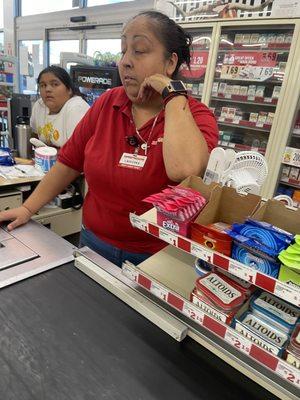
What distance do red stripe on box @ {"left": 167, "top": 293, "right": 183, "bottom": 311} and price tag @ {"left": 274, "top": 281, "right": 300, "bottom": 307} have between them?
21 cm

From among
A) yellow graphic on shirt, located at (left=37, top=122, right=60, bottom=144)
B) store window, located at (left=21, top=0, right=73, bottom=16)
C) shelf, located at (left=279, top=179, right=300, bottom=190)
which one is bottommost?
shelf, located at (left=279, top=179, right=300, bottom=190)

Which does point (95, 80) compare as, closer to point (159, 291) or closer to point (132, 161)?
point (132, 161)

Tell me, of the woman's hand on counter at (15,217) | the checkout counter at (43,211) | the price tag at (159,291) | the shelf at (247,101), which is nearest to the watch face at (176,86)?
the price tag at (159,291)

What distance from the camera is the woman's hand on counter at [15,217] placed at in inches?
45.8

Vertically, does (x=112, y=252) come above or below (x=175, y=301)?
below

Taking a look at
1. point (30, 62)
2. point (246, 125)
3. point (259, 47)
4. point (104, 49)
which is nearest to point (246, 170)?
point (246, 125)

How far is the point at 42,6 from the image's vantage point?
641 centimetres

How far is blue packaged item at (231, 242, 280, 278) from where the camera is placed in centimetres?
55

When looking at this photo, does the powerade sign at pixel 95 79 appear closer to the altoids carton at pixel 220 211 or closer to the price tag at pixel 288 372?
the altoids carton at pixel 220 211

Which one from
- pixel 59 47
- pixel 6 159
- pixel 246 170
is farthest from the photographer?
pixel 59 47

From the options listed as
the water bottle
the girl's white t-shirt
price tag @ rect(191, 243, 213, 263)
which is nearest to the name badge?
price tag @ rect(191, 243, 213, 263)

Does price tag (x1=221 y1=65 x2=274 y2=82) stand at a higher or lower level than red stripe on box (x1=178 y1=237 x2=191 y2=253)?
higher

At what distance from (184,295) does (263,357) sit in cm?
25

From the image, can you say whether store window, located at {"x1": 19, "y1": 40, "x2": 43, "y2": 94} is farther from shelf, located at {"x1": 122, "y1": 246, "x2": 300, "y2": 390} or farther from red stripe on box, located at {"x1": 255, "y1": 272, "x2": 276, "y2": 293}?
red stripe on box, located at {"x1": 255, "y1": 272, "x2": 276, "y2": 293}
